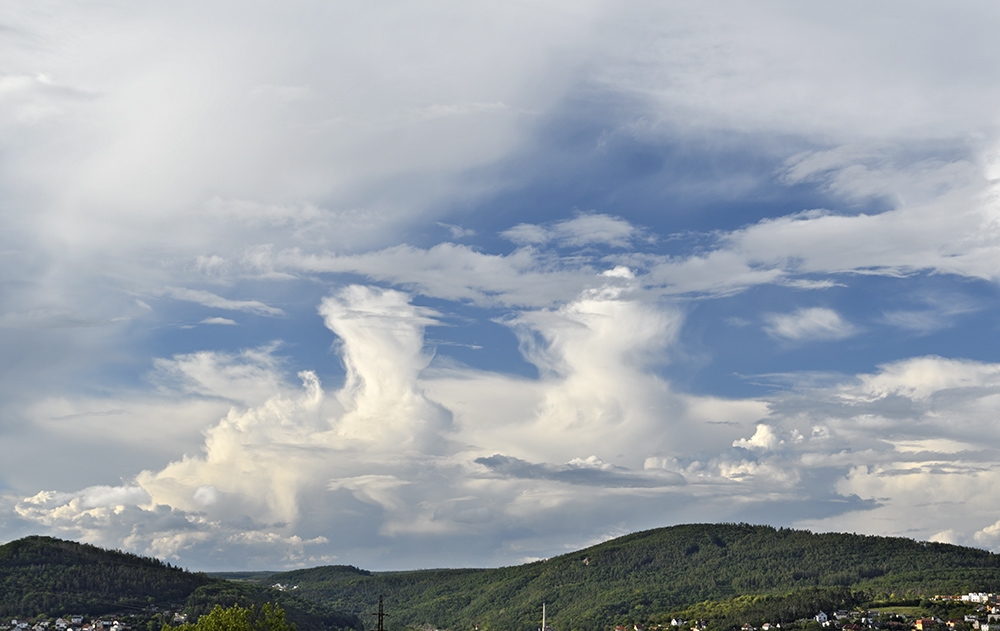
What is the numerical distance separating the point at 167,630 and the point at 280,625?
17578 mm

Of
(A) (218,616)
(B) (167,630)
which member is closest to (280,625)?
(A) (218,616)

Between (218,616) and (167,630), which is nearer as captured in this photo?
(218,616)

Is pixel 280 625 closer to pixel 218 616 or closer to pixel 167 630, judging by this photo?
pixel 218 616

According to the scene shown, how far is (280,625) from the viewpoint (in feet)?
294

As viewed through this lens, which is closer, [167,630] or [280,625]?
[280,625]

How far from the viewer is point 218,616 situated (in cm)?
8931

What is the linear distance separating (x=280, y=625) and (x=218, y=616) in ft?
22.9

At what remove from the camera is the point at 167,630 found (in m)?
96.7

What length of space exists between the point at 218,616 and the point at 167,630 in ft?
40.5
